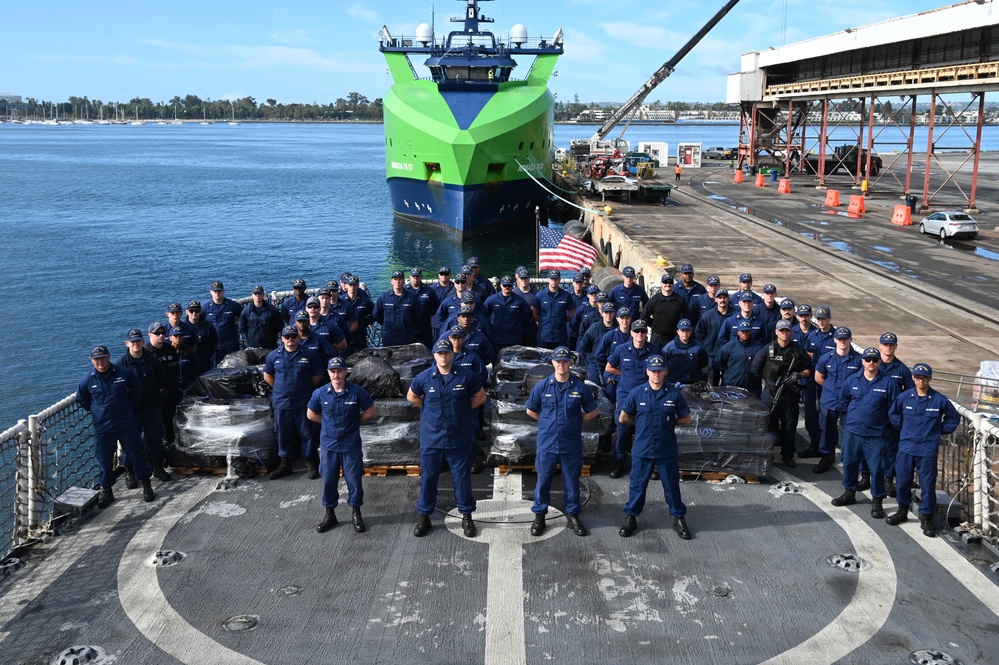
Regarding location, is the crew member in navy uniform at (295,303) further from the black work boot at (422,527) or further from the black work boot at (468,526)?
the black work boot at (468,526)

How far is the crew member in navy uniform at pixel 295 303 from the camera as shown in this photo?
10641 millimetres

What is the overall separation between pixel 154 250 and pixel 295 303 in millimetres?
27740

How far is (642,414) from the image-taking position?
279 inches

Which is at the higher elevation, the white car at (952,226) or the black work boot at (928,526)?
the white car at (952,226)

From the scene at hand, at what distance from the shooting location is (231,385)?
29.1 ft

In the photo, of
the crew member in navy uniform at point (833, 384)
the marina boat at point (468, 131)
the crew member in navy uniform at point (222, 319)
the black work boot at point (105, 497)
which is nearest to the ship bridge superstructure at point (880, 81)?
the marina boat at point (468, 131)

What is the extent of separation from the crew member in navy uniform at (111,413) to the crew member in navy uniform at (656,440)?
469cm

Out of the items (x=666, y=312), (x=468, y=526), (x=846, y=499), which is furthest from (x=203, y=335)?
(x=846, y=499)

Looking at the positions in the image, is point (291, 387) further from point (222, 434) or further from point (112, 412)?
point (112, 412)

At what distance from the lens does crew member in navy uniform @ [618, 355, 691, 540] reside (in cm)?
704

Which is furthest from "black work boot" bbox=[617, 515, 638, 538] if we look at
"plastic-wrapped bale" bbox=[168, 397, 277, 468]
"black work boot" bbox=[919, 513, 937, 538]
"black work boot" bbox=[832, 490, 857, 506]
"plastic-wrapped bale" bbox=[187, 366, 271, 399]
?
"plastic-wrapped bale" bbox=[187, 366, 271, 399]

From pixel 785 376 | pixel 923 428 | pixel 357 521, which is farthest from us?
pixel 785 376

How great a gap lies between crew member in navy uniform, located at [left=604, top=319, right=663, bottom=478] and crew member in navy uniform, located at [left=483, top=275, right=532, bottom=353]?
258 cm

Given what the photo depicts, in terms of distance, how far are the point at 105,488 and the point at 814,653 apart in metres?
6.42
